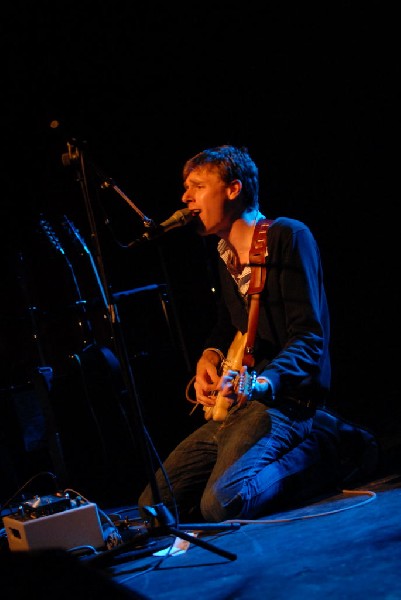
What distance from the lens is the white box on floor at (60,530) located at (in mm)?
2777

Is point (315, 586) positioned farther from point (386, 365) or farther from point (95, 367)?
point (386, 365)

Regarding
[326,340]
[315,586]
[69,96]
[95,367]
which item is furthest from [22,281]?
[315,586]

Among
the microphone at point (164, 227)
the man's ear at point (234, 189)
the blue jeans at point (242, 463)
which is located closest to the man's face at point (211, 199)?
the man's ear at point (234, 189)

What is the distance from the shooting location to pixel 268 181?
516cm

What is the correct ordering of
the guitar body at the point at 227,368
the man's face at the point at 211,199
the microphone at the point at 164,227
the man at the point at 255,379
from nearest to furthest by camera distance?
the microphone at the point at 164,227
the man at the point at 255,379
the guitar body at the point at 227,368
the man's face at the point at 211,199

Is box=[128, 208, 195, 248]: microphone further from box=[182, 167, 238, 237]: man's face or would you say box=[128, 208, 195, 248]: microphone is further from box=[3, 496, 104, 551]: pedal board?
box=[3, 496, 104, 551]: pedal board

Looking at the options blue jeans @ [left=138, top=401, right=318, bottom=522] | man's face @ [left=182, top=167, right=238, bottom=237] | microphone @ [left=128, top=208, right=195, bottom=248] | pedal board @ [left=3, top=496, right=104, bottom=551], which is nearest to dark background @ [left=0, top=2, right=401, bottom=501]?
blue jeans @ [left=138, top=401, right=318, bottom=522]

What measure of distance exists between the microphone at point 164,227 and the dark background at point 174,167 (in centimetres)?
211

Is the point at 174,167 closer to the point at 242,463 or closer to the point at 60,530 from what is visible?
the point at 242,463

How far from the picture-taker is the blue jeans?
113 inches

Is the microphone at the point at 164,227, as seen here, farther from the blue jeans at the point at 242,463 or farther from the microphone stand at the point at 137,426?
the blue jeans at the point at 242,463

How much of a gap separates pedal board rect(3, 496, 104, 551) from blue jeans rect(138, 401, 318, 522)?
1.30 feet

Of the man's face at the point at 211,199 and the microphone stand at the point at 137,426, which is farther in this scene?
the man's face at the point at 211,199

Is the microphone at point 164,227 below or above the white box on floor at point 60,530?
above
